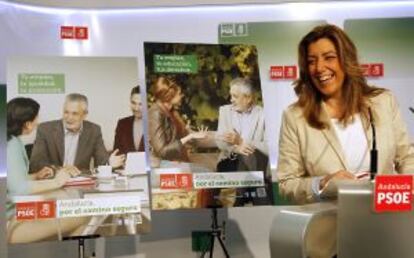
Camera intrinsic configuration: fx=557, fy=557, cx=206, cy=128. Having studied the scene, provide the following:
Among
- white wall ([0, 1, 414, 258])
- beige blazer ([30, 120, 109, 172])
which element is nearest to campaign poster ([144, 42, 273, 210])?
beige blazer ([30, 120, 109, 172])

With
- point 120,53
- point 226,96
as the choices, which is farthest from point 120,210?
point 120,53

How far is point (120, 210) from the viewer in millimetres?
3127

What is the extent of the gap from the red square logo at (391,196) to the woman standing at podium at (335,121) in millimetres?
525

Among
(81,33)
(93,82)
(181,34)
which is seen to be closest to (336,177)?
(93,82)

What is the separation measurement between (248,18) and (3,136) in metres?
1.93

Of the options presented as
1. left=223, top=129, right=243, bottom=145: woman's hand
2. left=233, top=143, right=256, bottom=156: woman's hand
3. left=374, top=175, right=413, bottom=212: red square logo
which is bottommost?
left=374, top=175, right=413, bottom=212: red square logo

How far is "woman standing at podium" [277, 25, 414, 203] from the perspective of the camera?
1834mm

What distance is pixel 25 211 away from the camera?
3.00 m

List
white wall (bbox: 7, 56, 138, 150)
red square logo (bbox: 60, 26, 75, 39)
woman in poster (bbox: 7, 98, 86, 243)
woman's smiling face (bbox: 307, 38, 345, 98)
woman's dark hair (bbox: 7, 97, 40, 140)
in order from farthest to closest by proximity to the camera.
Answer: red square logo (bbox: 60, 26, 75, 39)
white wall (bbox: 7, 56, 138, 150)
woman's dark hair (bbox: 7, 97, 40, 140)
woman in poster (bbox: 7, 98, 86, 243)
woman's smiling face (bbox: 307, 38, 345, 98)

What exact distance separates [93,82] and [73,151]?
1.46ft

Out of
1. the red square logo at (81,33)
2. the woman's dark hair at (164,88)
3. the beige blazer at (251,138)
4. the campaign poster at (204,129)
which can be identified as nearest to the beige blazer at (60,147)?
the campaign poster at (204,129)

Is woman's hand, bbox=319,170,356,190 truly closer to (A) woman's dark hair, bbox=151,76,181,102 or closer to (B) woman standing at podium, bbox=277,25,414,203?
(B) woman standing at podium, bbox=277,25,414,203

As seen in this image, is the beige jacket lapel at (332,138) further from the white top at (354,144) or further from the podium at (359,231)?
the podium at (359,231)

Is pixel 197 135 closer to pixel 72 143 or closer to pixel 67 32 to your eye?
pixel 72 143
